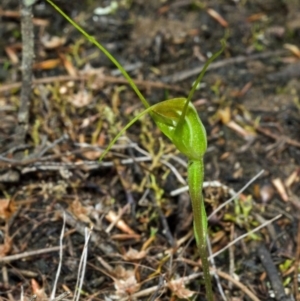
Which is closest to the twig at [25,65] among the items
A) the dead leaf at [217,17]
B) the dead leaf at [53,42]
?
the dead leaf at [53,42]

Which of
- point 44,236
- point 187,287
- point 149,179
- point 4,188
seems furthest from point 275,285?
point 4,188

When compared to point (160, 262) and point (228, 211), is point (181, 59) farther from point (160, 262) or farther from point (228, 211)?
point (160, 262)

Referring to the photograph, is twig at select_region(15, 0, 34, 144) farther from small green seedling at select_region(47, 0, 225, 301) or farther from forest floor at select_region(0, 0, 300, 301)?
small green seedling at select_region(47, 0, 225, 301)

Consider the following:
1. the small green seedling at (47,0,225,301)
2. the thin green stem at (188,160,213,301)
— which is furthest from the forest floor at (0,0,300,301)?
the small green seedling at (47,0,225,301)

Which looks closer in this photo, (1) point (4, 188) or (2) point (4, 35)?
(1) point (4, 188)

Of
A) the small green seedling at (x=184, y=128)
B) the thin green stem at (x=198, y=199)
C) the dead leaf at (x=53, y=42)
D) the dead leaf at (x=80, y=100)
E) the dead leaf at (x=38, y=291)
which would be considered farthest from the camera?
the dead leaf at (x=53, y=42)

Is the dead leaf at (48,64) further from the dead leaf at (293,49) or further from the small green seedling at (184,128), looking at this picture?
the small green seedling at (184,128)

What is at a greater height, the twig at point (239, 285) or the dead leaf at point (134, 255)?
the dead leaf at point (134, 255)

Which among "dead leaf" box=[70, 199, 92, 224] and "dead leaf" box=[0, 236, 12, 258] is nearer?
"dead leaf" box=[0, 236, 12, 258]

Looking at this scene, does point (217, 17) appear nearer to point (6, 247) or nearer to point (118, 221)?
point (118, 221)
